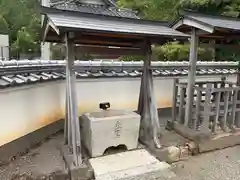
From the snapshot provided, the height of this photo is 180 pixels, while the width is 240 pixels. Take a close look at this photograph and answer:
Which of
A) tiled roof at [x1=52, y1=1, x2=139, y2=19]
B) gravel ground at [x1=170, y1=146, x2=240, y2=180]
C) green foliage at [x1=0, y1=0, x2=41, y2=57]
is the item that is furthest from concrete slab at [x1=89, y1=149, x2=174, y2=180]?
green foliage at [x1=0, y1=0, x2=41, y2=57]

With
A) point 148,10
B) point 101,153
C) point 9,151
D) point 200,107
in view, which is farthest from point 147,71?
point 148,10

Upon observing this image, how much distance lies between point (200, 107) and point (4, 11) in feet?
97.6

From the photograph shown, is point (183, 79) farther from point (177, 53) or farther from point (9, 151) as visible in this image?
point (9, 151)

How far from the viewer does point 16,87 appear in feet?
15.1

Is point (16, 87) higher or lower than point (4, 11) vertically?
lower

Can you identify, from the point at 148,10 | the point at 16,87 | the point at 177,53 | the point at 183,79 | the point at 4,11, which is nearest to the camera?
the point at 16,87

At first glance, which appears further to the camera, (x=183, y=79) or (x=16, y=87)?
(x=183, y=79)

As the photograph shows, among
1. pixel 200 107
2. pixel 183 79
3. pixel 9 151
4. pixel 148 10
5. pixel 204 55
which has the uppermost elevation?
pixel 148 10

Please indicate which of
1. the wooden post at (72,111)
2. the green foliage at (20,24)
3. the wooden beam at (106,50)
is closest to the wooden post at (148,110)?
the wooden beam at (106,50)

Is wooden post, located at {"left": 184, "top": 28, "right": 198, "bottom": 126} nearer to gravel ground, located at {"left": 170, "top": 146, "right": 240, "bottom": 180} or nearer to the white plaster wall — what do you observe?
gravel ground, located at {"left": 170, "top": 146, "right": 240, "bottom": 180}

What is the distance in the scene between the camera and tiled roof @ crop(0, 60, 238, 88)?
4873 mm

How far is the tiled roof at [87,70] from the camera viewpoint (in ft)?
16.0

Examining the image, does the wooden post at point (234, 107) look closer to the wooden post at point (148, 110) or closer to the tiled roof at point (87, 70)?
the wooden post at point (148, 110)

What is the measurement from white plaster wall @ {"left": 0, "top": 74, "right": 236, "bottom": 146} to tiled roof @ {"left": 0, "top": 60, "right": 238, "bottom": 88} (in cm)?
18
